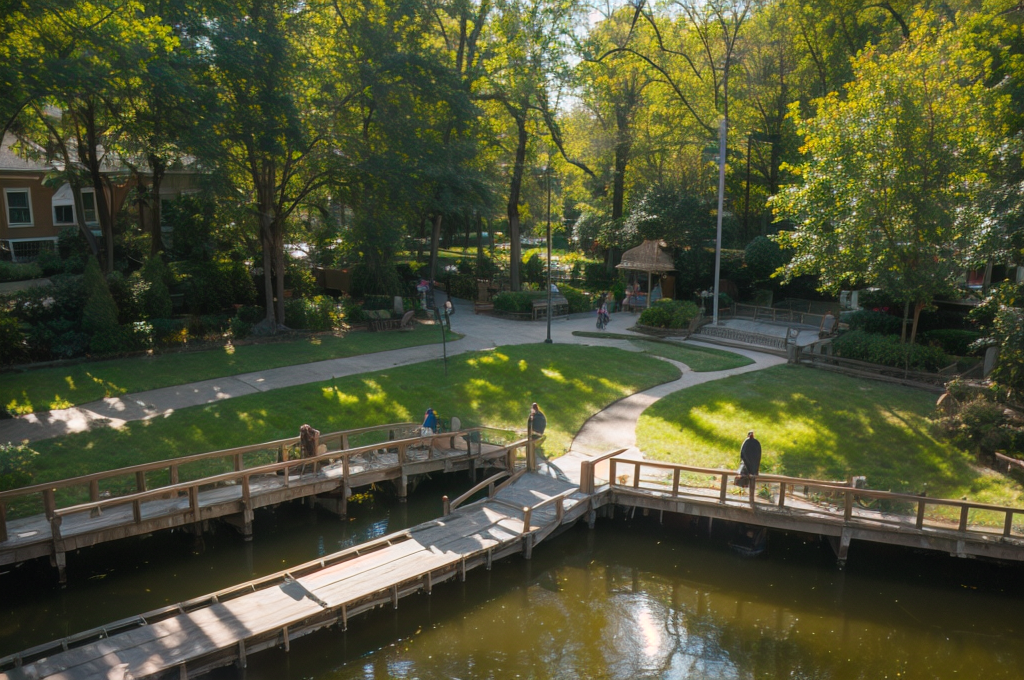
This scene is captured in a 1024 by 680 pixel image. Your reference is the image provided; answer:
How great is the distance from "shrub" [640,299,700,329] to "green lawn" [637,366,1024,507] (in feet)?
28.8

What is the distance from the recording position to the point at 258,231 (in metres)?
34.6

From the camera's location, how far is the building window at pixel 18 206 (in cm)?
4259

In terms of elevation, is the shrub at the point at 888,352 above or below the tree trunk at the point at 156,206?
below

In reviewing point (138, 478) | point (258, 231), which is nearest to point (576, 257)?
point (258, 231)

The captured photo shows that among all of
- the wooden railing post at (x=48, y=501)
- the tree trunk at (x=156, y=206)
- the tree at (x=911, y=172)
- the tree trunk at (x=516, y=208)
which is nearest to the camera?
the wooden railing post at (x=48, y=501)

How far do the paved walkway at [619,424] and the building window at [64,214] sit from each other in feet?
123

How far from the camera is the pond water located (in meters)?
13.0

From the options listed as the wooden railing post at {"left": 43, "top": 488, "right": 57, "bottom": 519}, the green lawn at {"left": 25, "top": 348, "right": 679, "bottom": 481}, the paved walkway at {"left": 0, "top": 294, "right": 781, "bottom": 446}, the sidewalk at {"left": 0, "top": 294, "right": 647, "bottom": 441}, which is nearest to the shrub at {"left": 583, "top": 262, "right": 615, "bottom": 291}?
the paved walkway at {"left": 0, "top": 294, "right": 781, "bottom": 446}

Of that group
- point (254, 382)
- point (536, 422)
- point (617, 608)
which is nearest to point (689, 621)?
point (617, 608)

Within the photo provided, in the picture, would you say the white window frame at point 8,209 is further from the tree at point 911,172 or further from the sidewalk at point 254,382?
the tree at point 911,172

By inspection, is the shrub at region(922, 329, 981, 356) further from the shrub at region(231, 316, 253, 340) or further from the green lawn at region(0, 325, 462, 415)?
the shrub at region(231, 316, 253, 340)

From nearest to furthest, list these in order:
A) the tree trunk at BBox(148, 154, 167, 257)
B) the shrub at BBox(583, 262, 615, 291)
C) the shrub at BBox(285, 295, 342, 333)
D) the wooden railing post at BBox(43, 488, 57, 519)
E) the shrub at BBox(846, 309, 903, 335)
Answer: the wooden railing post at BBox(43, 488, 57, 519)
the shrub at BBox(846, 309, 903, 335)
the shrub at BBox(285, 295, 342, 333)
the tree trunk at BBox(148, 154, 167, 257)
the shrub at BBox(583, 262, 615, 291)

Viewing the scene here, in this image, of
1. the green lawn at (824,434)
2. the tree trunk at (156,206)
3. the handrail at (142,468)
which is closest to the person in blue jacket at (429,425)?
the handrail at (142,468)

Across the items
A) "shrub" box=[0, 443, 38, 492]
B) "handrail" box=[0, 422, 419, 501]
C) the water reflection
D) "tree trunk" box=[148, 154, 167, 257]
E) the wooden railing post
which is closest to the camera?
the water reflection
